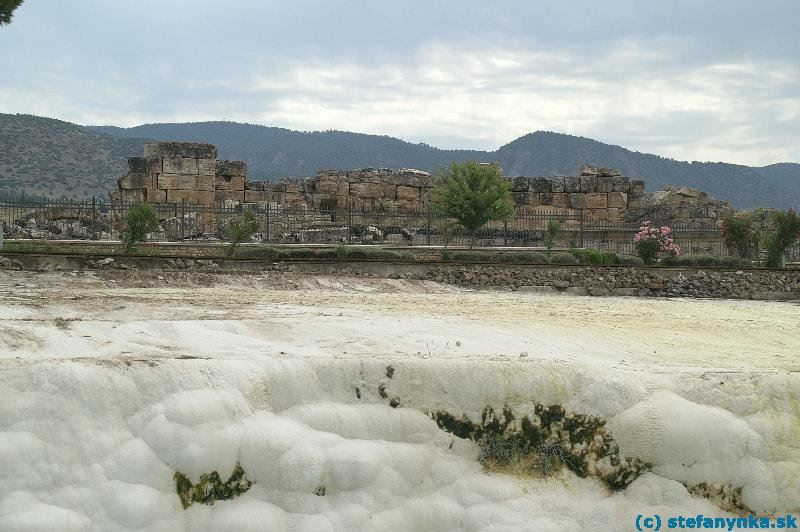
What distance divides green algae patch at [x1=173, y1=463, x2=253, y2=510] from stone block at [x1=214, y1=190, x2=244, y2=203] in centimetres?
2462

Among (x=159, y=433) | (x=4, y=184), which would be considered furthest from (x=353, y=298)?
(x=4, y=184)

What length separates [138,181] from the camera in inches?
1148

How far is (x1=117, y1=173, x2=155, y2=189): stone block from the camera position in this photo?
2914 centimetres

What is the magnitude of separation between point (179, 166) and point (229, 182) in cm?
206

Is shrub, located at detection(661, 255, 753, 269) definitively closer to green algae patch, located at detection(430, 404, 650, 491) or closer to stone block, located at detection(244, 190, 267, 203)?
green algae patch, located at detection(430, 404, 650, 491)

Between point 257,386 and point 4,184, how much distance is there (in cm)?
6609

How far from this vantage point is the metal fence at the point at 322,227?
24.7 meters

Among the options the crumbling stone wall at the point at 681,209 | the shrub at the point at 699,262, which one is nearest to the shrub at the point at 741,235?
the shrub at the point at 699,262

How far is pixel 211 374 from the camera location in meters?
6.69

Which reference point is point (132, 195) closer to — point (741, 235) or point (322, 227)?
point (322, 227)

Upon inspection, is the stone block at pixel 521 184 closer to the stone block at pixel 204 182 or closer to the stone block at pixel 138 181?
the stone block at pixel 204 182

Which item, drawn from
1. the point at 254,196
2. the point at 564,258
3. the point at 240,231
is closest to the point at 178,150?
the point at 254,196

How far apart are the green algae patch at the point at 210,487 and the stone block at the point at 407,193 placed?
26702 millimetres

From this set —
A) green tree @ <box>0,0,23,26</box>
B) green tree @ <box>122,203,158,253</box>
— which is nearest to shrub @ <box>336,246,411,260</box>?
green tree @ <box>122,203,158,253</box>
